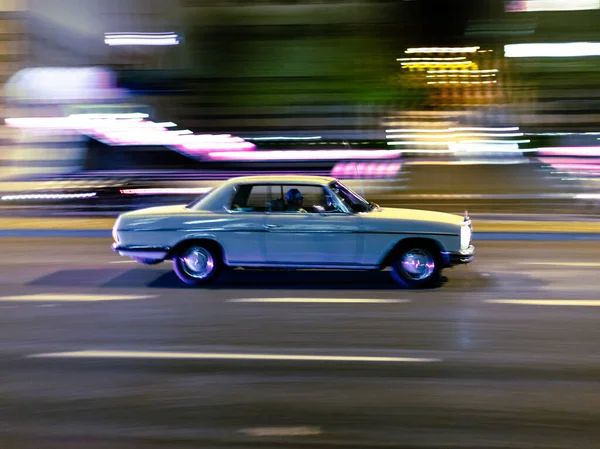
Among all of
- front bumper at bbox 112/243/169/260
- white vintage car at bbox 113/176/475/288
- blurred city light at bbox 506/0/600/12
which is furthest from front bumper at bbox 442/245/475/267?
blurred city light at bbox 506/0/600/12

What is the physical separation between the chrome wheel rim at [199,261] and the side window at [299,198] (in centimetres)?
102

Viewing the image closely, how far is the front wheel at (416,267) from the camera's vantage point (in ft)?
28.3

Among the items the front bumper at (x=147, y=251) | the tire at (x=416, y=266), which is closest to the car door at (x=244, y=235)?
the front bumper at (x=147, y=251)

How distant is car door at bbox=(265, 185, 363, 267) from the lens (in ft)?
28.0

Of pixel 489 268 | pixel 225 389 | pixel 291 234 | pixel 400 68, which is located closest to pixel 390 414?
pixel 225 389

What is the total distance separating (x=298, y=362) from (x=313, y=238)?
3.01 meters

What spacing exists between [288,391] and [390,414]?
0.79 metres

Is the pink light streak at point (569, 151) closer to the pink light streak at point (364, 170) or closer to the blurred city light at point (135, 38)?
the pink light streak at point (364, 170)

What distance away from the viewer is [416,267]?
28.4ft

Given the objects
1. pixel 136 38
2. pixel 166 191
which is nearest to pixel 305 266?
pixel 166 191

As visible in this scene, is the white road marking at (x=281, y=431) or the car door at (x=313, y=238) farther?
the car door at (x=313, y=238)

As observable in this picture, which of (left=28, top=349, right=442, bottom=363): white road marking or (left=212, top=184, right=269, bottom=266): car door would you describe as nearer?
(left=28, top=349, right=442, bottom=363): white road marking

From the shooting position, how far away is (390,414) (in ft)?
14.9

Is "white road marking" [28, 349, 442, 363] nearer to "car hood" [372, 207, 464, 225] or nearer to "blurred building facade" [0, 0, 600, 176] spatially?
"car hood" [372, 207, 464, 225]
